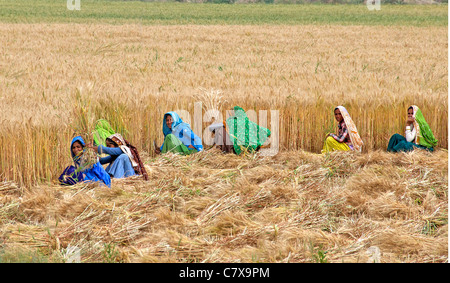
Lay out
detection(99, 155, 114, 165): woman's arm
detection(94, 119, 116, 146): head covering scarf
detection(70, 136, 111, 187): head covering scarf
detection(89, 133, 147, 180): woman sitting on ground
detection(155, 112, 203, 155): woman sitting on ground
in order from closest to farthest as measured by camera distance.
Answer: detection(70, 136, 111, 187): head covering scarf < detection(89, 133, 147, 180): woman sitting on ground < detection(99, 155, 114, 165): woman's arm < detection(94, 119, 116, 146): head covering scarf < detection(155, 112, 203, 155): woman sitting on ground

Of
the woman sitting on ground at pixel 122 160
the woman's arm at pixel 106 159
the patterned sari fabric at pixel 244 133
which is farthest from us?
the patterned sari fabric at pixel 244 133

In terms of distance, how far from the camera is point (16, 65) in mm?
11180

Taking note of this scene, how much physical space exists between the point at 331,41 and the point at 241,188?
1495 cm

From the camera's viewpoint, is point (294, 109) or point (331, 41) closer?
point (294, 109)

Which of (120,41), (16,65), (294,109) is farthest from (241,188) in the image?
(120,41)

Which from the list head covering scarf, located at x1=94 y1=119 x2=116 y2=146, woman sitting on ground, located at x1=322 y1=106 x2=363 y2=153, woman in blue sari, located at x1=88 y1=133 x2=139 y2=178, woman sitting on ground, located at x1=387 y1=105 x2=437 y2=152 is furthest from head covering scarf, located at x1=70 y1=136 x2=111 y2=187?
woman sitting on ground, located at x1=387 y1=105 x2=437 y2=152

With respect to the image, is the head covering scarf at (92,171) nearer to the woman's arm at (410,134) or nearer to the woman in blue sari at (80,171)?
the woman in blue sari at (80,171)

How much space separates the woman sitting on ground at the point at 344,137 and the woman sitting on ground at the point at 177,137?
4.49ft

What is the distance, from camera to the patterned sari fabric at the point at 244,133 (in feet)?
18.9

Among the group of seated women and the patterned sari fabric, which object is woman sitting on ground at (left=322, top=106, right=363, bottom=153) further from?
the patterned sari fabric

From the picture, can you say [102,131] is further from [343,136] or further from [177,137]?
[343,136]

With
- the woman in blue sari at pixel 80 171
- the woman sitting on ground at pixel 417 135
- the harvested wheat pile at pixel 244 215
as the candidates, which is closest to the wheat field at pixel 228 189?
the harvested wheat pile at pixel 244 215

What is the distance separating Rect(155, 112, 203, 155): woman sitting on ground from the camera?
565cm
